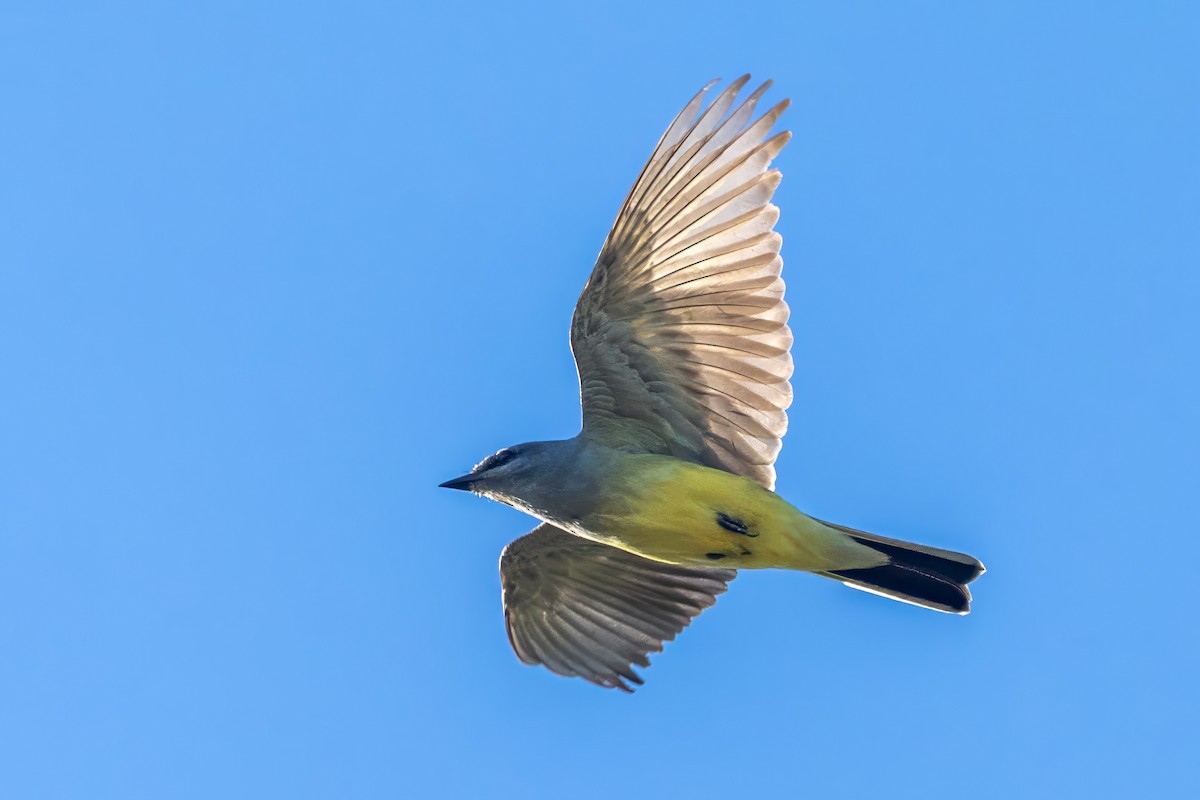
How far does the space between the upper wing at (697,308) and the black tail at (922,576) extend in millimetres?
951

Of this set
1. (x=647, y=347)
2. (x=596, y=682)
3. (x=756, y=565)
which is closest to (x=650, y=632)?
(x=596, y=682)

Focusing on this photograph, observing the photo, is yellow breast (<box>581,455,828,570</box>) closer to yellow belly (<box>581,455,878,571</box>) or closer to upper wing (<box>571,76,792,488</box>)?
yellow belly (<box>581,455,878,571</box>)

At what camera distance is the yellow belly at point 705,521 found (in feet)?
33.4

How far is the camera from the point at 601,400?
421 inches

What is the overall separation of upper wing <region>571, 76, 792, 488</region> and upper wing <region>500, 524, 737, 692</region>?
1227 mm

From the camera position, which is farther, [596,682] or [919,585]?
[596,682]

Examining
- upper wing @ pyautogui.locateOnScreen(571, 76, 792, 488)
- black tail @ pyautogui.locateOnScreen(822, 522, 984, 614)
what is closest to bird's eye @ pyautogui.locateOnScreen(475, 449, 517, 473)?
upper wing @ pyautogui.locateOnScreen(571, 76, 792, 488)

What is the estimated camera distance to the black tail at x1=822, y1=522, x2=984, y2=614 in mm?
10688

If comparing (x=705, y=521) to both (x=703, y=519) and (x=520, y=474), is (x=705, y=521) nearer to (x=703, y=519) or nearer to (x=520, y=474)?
(x=703, y=519)


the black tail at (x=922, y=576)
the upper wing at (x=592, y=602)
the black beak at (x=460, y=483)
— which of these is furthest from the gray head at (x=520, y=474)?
the black tail at (x=922, y=576)

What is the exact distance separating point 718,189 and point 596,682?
3791 millimetres

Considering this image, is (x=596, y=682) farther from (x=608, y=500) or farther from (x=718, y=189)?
(x=718, y=189)

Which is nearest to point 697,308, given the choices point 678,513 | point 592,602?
point 678,513

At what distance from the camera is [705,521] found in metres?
10.1
